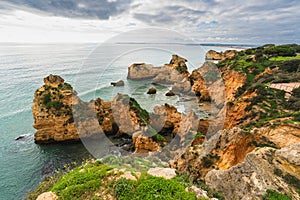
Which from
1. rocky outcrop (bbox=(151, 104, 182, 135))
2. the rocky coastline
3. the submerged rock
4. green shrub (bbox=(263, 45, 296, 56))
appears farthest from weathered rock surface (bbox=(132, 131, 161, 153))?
green shrub (bbox=(263, 45, 296, 56))

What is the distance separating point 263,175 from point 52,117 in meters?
24.4

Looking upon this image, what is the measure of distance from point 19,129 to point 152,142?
72.4 feet

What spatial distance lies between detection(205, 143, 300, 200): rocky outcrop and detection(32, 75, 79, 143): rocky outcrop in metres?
21.8

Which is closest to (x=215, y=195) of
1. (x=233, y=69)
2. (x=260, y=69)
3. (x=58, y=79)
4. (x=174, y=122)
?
(x=174, y=122)

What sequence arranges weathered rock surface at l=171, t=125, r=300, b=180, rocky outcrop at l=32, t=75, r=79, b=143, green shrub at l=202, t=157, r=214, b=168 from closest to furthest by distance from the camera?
weathered rock surface at l=171, t=125, r=300, b=180 < green shrub at l=202, t=157, r=214, b=168 < rocky outcrop at l=32, t=75, r=79, b=143

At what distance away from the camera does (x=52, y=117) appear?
24.0 m

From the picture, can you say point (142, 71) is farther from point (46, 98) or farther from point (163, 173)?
point (163, 173)

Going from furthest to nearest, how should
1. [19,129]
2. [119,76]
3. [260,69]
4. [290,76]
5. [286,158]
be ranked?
[119,76]
[260,69]
[19,129]
[290,76]
[286,158]

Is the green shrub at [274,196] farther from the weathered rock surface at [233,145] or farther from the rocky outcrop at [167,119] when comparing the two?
the rocky outcrop at [167,119]

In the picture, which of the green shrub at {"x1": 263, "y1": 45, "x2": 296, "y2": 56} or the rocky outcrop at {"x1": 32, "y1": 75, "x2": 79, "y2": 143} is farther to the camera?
the green shrub at {"x1": 263, "y1": 45, "x2": 296, "y2": 56}

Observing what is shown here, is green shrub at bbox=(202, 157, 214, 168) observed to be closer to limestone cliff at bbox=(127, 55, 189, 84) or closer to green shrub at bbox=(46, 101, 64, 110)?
green shrub at bbox=(46, 101, 64, 110)

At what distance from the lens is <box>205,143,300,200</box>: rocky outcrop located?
582 cm

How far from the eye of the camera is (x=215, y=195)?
664 cm

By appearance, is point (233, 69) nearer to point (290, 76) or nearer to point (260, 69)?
point (260, 69)
